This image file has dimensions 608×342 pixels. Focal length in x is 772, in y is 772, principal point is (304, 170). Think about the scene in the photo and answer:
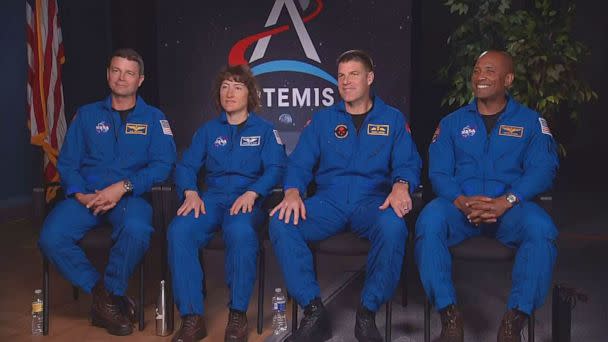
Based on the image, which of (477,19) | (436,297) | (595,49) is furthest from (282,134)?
(595,49)

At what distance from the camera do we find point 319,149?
351 cm

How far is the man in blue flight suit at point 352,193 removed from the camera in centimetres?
309

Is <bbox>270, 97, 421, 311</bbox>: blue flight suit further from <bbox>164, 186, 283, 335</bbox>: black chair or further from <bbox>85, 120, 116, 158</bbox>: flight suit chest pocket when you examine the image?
<bbox>85, 120, 116, 158</bbox>: flight suit chest pocket

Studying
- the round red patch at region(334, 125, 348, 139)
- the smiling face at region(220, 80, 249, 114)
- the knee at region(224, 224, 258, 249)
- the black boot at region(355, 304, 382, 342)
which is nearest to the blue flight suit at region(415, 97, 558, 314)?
the black boot at region(355, 304, 382, 342)

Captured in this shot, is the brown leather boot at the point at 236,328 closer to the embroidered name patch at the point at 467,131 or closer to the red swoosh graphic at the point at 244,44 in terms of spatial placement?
the embroidered name patch at the point at 467,131

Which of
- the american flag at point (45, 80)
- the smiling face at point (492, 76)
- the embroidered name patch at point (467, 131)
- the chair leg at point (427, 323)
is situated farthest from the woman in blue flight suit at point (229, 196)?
the american flag at point (45, 80)

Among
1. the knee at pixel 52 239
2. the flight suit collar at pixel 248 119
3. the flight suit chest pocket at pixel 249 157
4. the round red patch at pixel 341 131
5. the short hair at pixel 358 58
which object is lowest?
the knee at pixel 52 239

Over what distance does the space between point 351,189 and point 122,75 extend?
46.6 inches

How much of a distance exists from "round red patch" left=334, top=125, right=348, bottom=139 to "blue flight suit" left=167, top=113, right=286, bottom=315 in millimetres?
288

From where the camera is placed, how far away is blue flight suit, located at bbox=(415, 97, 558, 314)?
292 cm

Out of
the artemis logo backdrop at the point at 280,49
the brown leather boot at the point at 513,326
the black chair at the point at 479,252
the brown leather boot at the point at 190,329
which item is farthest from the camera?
the artemis logo backdrop at the point at 280,49

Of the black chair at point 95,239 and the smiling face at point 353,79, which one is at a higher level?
the smiling face at point 353,79

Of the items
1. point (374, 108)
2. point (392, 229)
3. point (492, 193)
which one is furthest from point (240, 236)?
point (492, 193)

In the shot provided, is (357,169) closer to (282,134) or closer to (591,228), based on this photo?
(282,134)
